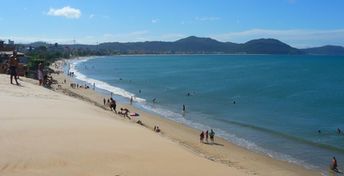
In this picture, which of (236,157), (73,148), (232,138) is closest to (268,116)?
(232,138)

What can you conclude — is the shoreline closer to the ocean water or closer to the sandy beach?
the ocean water

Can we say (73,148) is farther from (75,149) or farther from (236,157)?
(236,157)

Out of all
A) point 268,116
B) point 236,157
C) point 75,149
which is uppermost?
point 75,149

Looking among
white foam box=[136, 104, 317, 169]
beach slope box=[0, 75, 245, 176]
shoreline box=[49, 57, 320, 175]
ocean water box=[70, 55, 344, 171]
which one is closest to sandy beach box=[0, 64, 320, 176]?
beach slope box=[0, 75, 245, 176]

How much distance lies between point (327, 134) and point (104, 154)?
94.0 ft

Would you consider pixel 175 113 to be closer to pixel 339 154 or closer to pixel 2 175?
pixel 339 154

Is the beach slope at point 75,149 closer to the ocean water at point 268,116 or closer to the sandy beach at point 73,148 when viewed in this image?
the sandy beach at point 73,148

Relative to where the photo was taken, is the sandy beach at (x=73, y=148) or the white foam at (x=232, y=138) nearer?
the sandy beach at (x=73, y=148)

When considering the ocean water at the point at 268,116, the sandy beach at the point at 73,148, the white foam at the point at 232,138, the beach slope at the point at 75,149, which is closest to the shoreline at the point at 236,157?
the white foam at the point at 232,138

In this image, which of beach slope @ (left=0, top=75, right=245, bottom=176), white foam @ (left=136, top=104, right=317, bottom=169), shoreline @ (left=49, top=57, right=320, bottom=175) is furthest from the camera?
white foam @ (left=136, top=104, right=317, bottom=169)

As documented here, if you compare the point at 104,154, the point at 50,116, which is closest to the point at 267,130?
the point at 50,116

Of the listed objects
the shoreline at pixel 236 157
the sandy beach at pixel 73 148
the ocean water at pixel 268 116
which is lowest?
the ocean water at pixel 268 116

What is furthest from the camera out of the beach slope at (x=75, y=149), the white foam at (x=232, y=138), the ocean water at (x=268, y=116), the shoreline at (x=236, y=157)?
the ocean water at (x=268, y=116)

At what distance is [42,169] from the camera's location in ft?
29.6
